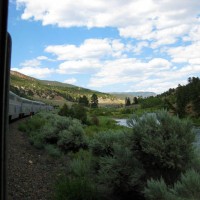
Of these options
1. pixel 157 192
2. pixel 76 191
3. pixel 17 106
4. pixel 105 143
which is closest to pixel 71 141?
pixel 105 143

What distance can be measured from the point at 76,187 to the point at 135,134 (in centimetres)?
160

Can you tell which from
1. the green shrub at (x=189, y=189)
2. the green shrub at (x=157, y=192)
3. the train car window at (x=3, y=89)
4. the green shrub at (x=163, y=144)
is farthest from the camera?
the green shrub at (x=163, y=144)

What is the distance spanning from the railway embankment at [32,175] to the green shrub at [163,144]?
83.3 inches

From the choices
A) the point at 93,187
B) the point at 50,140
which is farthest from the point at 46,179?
the point at 50,140

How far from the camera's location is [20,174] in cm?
962

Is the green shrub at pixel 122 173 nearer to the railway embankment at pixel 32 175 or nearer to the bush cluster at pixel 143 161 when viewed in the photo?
the bush cluster at pixel 143 161

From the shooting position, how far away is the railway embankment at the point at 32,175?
7869 mm

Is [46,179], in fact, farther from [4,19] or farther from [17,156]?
[4,19]

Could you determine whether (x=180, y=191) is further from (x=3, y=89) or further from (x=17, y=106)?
(x=17, y=106)

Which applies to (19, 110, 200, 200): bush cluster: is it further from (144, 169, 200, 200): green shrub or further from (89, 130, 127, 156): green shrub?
(89, 130, 127, 156): green shrub

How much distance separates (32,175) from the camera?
32.0ft

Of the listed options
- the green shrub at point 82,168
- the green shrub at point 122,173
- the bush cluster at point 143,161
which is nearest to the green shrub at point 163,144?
the bush cluster at point 143,161

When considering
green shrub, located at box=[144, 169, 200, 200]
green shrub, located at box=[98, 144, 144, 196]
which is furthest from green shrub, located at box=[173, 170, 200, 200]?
green shrub, located at box=[98, 144, 144, 196]

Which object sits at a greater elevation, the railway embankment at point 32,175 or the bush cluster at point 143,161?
the bush cluster at point 143,161
